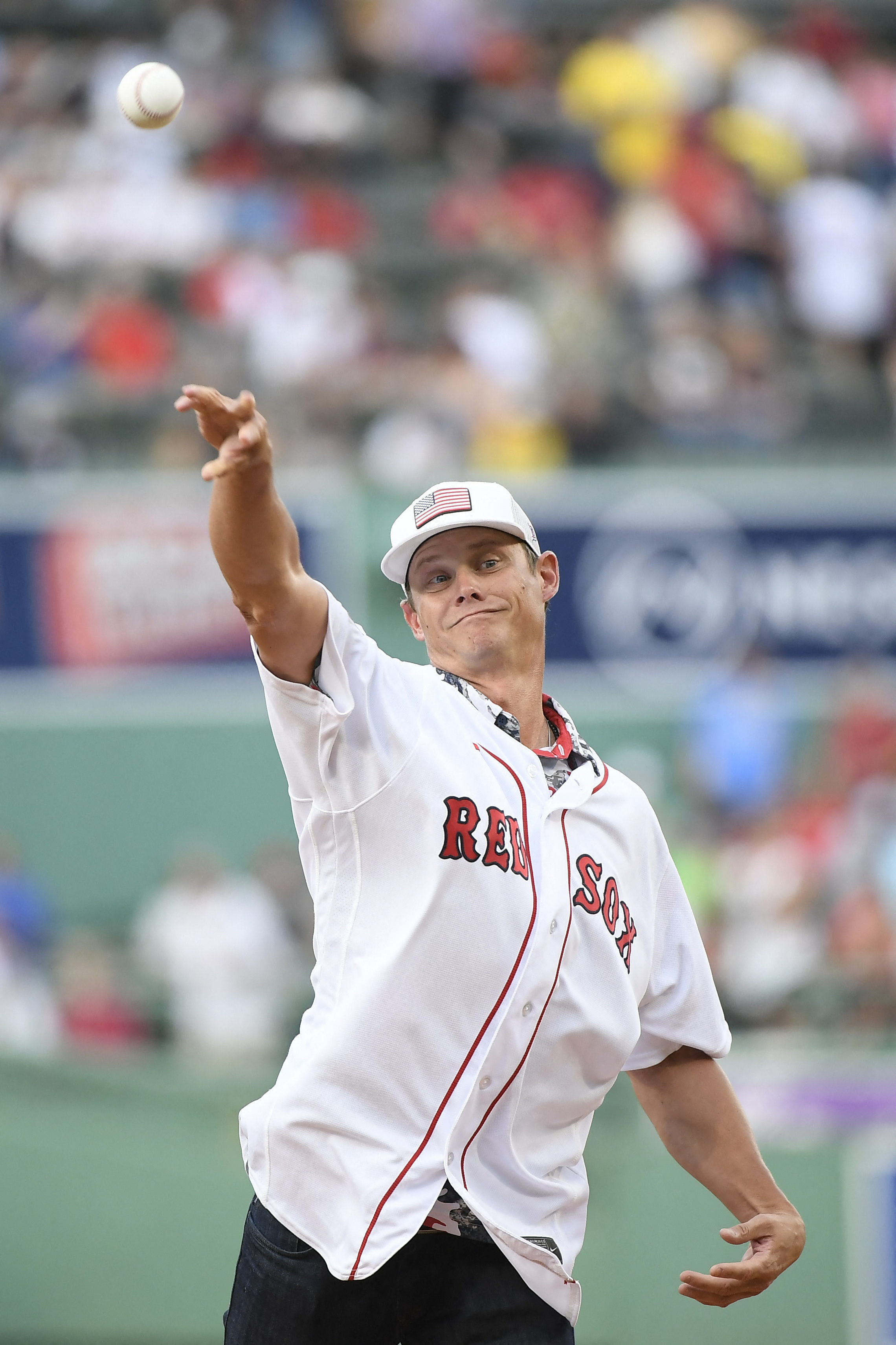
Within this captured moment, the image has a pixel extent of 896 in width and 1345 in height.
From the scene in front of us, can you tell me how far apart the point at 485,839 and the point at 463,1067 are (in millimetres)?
369

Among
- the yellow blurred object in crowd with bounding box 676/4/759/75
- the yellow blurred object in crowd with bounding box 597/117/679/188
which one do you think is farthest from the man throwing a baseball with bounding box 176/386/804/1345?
the yellow blurred object in crowd with bounding box 676/4/759/75

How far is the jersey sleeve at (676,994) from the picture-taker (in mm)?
3260

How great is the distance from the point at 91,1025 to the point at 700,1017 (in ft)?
18.0

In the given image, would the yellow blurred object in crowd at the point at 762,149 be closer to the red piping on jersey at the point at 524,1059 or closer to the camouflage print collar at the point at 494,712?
the camouflage print collar at the point at 494,712

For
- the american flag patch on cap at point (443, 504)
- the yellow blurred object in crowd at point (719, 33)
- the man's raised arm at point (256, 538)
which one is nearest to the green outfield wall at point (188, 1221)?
the american flag patch on cap at point (443, 504)

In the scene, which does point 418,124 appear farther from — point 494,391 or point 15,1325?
point 15,1325

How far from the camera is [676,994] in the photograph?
328 cm

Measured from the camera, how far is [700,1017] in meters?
3.29

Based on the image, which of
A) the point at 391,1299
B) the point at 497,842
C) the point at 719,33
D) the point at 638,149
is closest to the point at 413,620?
the point at 497,842

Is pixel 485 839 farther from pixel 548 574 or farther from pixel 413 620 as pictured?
pixel 548 574

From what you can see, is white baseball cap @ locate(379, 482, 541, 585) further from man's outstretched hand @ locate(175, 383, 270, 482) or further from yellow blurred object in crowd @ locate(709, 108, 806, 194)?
yellow blurred object in crowd @ locate(709, 108, 806, 194)

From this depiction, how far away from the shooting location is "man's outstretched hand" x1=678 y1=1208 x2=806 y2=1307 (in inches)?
120

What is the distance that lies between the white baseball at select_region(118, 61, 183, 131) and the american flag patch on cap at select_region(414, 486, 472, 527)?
56.3 inches

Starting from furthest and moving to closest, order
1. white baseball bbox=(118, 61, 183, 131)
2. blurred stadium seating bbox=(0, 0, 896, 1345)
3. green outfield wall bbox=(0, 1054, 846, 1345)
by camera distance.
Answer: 1. blurred stadium seating bbox=(0, 0, 896, 1345)
2. green outfield wall bbox=(0, 1054, 846, 1345)
3. white baseball bbox=(118, 61, 183, 131)
